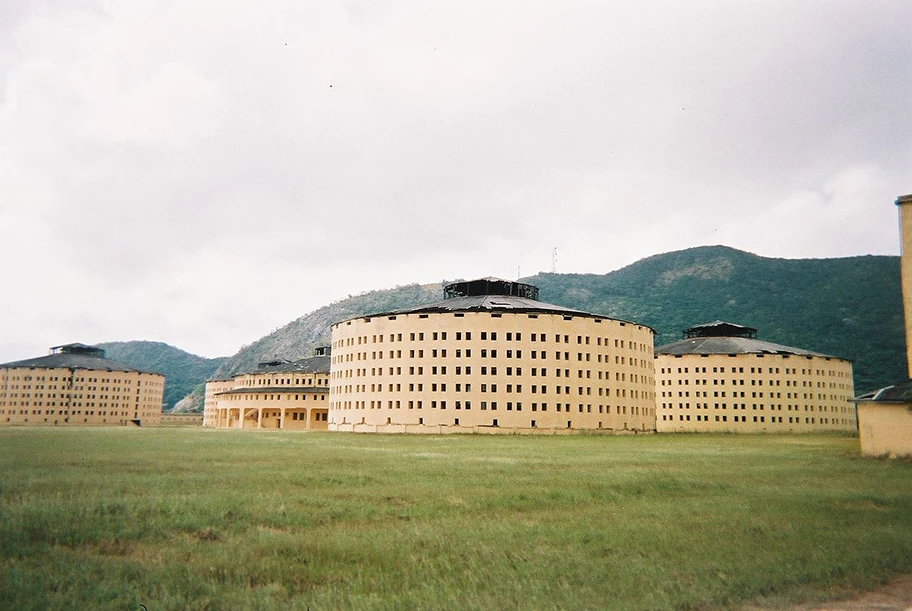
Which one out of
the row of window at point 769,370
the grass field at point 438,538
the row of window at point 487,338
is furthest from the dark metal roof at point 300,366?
the grass field at point 438,538

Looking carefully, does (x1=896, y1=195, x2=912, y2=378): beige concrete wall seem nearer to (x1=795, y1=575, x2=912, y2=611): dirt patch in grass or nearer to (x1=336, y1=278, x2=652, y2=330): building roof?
(x1=795, y1=575, x2=912, y2=611): dirt patch in grass

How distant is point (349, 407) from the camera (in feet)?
247

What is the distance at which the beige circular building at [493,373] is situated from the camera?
218 feet

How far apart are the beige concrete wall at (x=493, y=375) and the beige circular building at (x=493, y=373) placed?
0.34 ft

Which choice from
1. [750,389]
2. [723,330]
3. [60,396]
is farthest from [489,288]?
[60,396]

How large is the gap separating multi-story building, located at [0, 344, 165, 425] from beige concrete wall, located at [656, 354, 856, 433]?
9653cm

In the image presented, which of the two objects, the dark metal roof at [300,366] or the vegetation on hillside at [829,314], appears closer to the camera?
the dark metal roof at [300,366]

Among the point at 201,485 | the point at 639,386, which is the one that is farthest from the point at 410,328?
the point at 201,485

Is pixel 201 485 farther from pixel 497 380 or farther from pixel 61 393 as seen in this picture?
pixel 61 393

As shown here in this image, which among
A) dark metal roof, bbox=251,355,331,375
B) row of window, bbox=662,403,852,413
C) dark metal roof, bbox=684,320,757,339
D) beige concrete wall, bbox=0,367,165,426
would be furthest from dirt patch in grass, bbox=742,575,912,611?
beige concrete wall, bbox=0,367,165,426

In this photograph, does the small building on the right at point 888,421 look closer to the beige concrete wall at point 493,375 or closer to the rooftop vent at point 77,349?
the beige concrete wall at point 493,375

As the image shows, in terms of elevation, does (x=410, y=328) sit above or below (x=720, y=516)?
above

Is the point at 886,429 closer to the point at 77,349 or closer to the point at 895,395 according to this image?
the point at 895,395

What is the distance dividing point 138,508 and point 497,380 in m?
53.5
